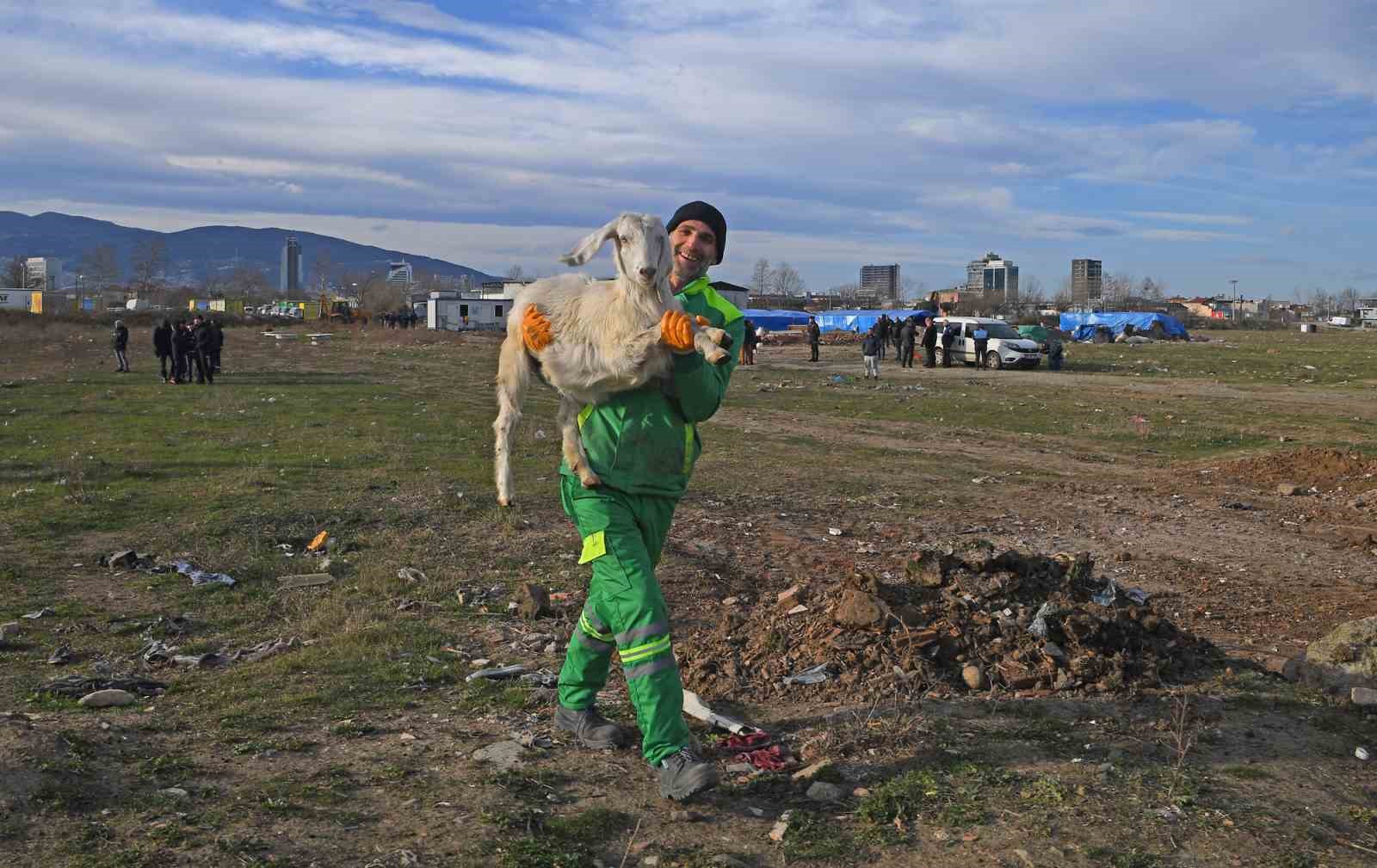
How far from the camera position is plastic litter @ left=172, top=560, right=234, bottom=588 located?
746 centimetres

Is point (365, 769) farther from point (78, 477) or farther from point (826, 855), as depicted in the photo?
point (78, 477)

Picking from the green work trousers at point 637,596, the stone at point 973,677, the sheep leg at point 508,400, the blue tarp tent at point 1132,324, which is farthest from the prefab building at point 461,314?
the green work trousers at point 637,596

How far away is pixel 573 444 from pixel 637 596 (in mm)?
626

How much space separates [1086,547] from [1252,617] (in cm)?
212

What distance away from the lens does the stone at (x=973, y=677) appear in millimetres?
5117

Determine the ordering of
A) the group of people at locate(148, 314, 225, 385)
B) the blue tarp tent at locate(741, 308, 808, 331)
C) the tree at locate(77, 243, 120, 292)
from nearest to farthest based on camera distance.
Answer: the group of people at locate(148, 314, 225, 385), the blue tarp tent at locate(741, 308, 808, 331), the tree at locate(77, 243, 120, 292)

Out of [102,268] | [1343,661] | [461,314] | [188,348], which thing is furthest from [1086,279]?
[1343,661]

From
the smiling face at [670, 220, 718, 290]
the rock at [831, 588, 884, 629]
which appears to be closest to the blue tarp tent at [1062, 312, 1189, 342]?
the rock at [831, 588, 884, 629]

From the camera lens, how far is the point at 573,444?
4.08 metres

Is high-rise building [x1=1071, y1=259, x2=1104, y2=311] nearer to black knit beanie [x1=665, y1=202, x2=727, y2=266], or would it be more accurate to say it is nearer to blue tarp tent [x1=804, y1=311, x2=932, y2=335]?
blue tarp tent [x1=804, y1=311, x2=932, y2=335]

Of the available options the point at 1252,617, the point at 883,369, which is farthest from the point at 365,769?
the point at 883,369

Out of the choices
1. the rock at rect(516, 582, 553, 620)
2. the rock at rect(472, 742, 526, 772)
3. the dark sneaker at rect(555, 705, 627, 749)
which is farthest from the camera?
the rock at rect(516, 582, 553, 620)

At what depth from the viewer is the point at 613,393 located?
4.03 metres

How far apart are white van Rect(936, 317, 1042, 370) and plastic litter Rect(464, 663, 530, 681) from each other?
30.8 meters
